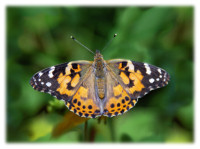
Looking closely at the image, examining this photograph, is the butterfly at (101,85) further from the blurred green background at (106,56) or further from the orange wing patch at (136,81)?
the blurred green background at (106,56)

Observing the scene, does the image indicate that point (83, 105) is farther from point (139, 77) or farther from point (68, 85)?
point (139, 77)

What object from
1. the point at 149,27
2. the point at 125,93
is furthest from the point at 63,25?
the point at 125,93

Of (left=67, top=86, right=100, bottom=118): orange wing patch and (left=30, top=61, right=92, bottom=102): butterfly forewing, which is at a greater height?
(left=30, top=61, right=92, bottom=102): butterfly forewing

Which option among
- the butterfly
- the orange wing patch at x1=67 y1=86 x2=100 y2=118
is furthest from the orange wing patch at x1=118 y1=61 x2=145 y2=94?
the orange wing patch at x1=67 y1=86 x2=100 y2=118

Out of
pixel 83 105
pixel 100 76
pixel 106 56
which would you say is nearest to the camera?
pixel 83 105

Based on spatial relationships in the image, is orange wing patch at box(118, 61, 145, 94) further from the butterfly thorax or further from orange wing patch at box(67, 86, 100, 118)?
orange wing patch at box(67, 86, 100, 118)

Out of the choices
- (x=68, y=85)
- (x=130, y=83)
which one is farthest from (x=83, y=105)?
(x=130, y=83)

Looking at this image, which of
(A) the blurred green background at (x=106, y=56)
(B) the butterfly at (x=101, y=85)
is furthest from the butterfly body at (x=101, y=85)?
(A) the blurred green background at (x=106, y=56)

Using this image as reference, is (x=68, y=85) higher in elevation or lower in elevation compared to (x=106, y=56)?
lower
